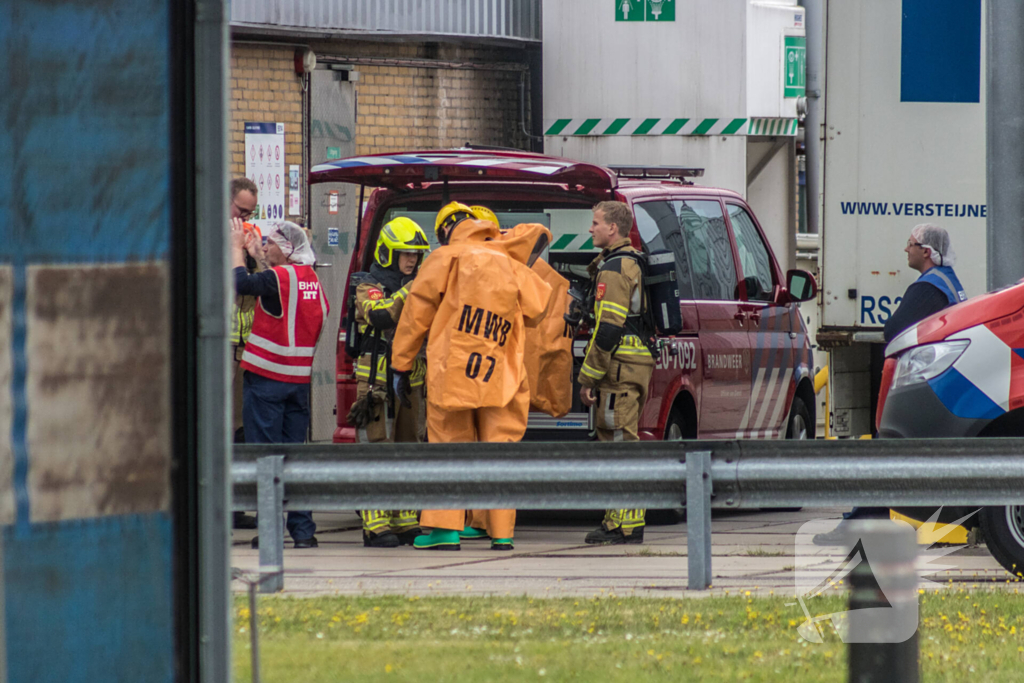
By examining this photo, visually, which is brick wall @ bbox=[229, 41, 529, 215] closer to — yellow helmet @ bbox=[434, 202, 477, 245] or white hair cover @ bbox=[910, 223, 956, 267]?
yellow helmet @ bbox=[434, 202, 477, 245]

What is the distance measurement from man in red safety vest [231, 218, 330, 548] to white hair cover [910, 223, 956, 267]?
340cm

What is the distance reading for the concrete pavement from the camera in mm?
7148

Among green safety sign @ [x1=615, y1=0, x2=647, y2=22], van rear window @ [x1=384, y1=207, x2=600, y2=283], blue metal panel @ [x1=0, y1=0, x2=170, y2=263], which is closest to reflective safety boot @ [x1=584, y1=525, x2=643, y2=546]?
van rear window @ [x1=384, y1=207, x2=600, y2=283]

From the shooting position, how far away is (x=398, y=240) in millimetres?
8906

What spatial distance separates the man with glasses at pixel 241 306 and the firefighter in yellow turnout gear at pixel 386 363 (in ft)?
2.14

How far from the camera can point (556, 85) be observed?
15422mm

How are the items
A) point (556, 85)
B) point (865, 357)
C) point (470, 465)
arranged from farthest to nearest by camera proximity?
point (556, 85), point (865, 357), point (470, 465)

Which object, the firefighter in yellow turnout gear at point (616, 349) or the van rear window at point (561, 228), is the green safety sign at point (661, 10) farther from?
the firefighter in yellow turnout gear at point (616, 349)

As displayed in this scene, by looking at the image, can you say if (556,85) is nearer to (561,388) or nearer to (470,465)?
(561,388)

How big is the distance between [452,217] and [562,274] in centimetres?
129

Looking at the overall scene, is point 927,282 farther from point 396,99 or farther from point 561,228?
point 396,99

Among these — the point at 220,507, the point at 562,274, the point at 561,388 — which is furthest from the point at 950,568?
the point at 220,507

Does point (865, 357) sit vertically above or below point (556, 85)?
below

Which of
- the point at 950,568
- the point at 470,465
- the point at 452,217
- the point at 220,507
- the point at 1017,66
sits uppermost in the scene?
the point at 1017,66
